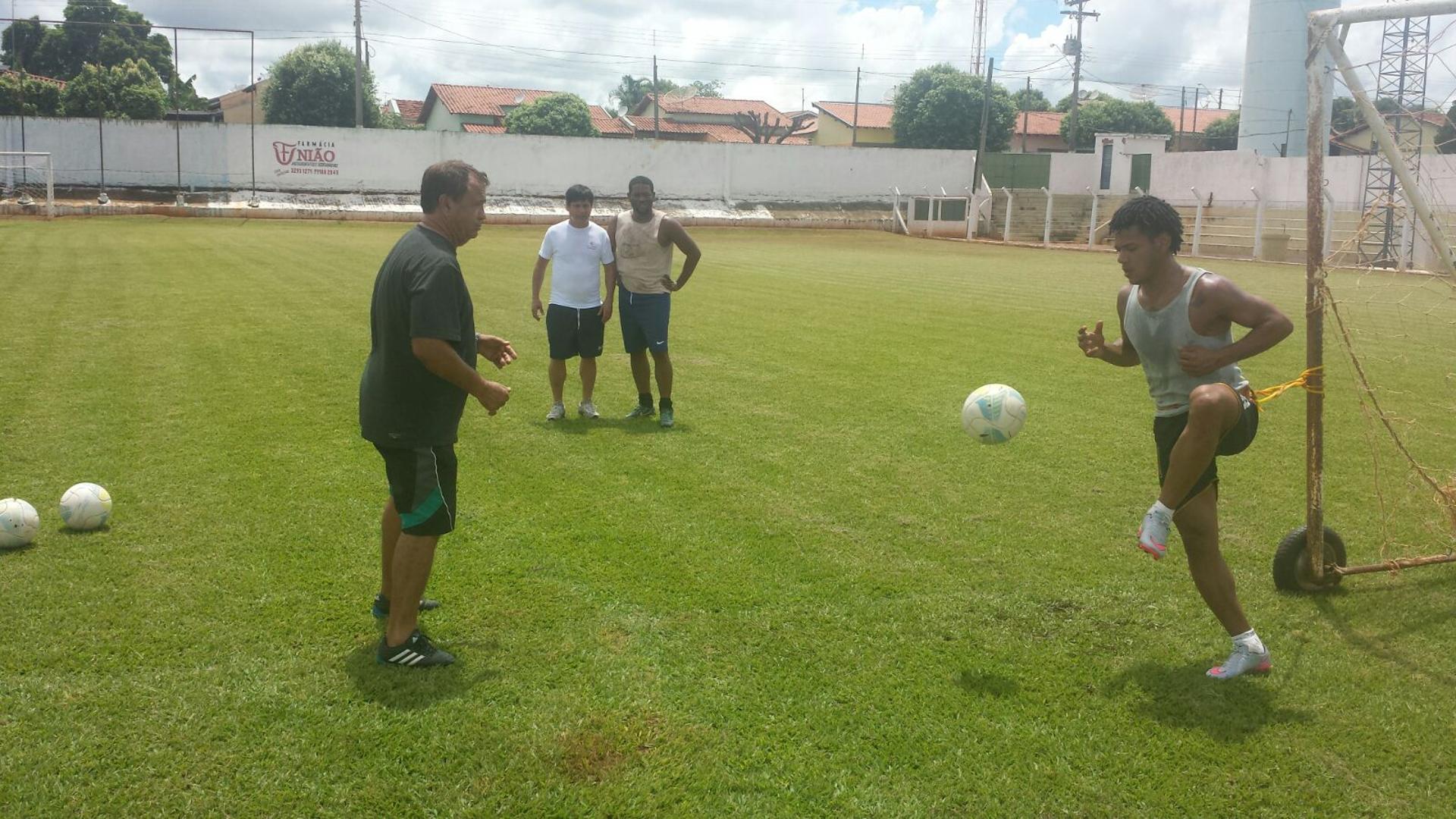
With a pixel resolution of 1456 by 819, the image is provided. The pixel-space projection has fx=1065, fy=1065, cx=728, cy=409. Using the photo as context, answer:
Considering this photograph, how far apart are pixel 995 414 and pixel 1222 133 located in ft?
293

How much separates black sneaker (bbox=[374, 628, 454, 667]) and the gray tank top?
3.18 metres

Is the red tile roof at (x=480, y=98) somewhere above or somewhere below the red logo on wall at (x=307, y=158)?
above

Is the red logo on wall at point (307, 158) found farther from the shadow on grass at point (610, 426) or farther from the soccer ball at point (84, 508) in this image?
the soccer ball at point (84, 508)

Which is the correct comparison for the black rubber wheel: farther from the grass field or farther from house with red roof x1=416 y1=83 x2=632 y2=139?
house with red roof x1=416 y1=83 x2=632 y2=139

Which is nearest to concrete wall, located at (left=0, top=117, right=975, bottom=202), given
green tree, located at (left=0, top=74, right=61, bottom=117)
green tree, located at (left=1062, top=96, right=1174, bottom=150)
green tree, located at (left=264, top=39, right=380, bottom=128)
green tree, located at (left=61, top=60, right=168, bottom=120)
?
green tree, located at (left=61, top=60, right=168, bottom=120)

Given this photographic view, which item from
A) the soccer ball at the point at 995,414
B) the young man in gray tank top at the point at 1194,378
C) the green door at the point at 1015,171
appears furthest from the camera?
the green door at the point at 1015,171

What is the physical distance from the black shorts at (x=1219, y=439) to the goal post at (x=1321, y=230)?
59 centimetres

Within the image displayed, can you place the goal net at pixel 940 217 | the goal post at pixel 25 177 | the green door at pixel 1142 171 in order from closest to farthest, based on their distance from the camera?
the goal post at pixel 25 177
the goal net at pixel 940 217
the green door at pixel 1142 171

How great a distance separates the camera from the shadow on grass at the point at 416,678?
4113 mm

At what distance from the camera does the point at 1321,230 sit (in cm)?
491

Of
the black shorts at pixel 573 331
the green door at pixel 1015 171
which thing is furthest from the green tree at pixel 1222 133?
the black shorts at pixel 573 331

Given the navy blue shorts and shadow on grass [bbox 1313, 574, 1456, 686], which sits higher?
the navy blue shorts

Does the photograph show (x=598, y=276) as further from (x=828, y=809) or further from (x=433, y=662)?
(x=828, y=809)

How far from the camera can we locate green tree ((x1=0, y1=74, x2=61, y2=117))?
44.7m
